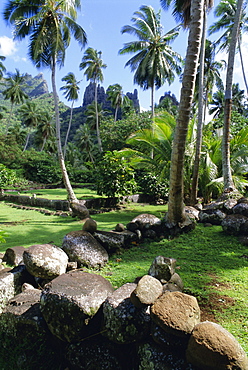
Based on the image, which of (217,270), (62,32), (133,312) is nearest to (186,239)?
(217,270)

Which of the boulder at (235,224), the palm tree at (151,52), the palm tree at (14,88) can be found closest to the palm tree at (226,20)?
the palm tree at (151,52)

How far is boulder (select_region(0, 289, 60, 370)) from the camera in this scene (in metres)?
2.81

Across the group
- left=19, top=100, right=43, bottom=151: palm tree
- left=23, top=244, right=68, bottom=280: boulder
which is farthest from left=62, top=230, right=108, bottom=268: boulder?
left=19, top=100, right=43, bottom=151: palm tree

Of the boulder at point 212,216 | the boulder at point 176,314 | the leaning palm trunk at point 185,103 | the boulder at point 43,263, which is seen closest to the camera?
the boulder at point 176,314

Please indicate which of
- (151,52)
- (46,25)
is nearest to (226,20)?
(151,52)

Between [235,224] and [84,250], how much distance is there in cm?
331

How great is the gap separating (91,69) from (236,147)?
2134cm

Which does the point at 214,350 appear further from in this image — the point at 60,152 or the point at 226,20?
the point at 226,20

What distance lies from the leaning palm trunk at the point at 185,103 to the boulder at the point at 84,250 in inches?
83.6

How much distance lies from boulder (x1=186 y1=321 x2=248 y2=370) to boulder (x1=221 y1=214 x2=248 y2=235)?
3807 millimetres

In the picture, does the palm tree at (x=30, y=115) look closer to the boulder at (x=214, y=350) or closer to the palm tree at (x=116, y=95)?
the palm tree at (x=116, y=95)

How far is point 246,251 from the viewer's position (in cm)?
474

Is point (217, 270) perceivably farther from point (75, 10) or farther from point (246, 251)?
point (75, 10)

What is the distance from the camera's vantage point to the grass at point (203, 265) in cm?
284
